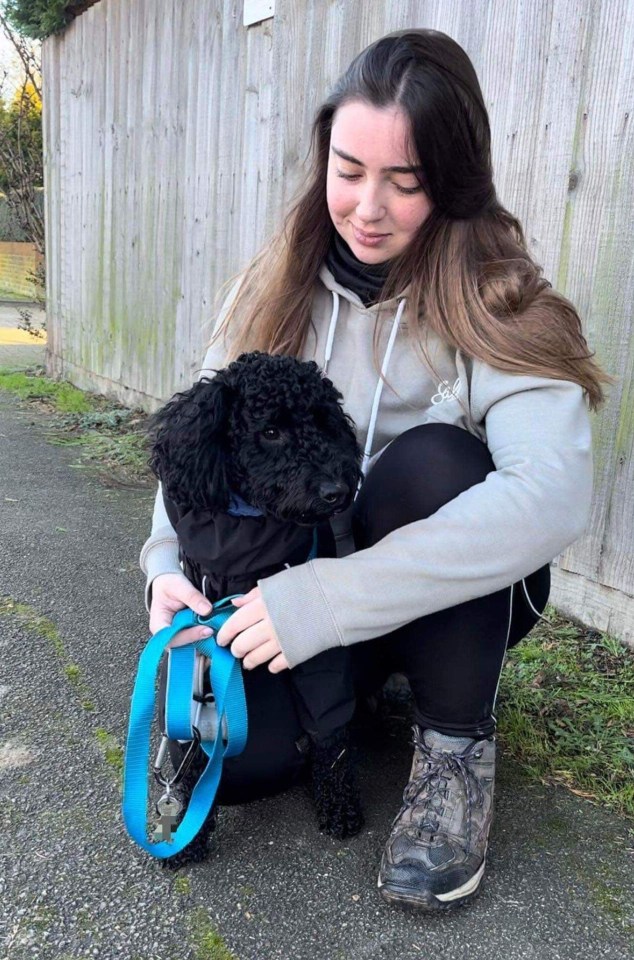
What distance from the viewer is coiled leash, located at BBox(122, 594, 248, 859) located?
1566 mm

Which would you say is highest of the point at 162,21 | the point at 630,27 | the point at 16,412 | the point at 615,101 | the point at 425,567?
the point at 162,21

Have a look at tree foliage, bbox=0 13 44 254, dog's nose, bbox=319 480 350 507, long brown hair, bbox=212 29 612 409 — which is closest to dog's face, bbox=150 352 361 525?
dog's nose, bbox=319 480 350 507

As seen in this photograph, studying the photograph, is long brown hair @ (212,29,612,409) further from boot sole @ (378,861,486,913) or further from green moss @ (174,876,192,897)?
green moss @ (174,876,192,897)

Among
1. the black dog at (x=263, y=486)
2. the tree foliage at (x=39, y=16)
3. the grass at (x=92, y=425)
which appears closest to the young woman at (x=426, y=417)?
the black dog at (x=263, y=486)

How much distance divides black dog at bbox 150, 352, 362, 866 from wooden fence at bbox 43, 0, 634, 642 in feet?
3.20

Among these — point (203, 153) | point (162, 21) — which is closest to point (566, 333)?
point (203, 153)

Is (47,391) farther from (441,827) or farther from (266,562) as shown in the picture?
(441,827)

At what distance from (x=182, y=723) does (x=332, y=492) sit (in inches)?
21.9

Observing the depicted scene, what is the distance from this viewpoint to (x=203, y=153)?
4824 millimetres

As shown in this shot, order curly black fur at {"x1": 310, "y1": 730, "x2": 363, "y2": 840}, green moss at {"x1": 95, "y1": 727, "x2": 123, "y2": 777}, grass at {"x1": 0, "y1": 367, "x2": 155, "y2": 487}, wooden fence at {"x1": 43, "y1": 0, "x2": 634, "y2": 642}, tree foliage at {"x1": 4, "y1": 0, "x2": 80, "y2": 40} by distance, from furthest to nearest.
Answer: tree foliage at {"x1": 4, "y1": 0, "x2": 80, "y2": 40} → grass at {"x1": 0, "y1": 367, "x2": 155, "y2": 487} → wooden fence at {"x1": 43, "y1": 0, "x2": 634, "y2": 642} → green moss at {"x1": 95, "y1": 727, "x2": 123, "y2": 777} → curly black fur at {"x1": 310, "y1": 730, "x2": 363, "y2": 840}

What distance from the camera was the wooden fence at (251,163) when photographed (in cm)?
262

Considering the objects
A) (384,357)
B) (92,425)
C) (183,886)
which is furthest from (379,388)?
(92,425)

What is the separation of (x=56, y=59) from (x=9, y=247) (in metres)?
12.6

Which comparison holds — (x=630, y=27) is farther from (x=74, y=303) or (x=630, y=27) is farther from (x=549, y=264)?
(x=74, y=303)
